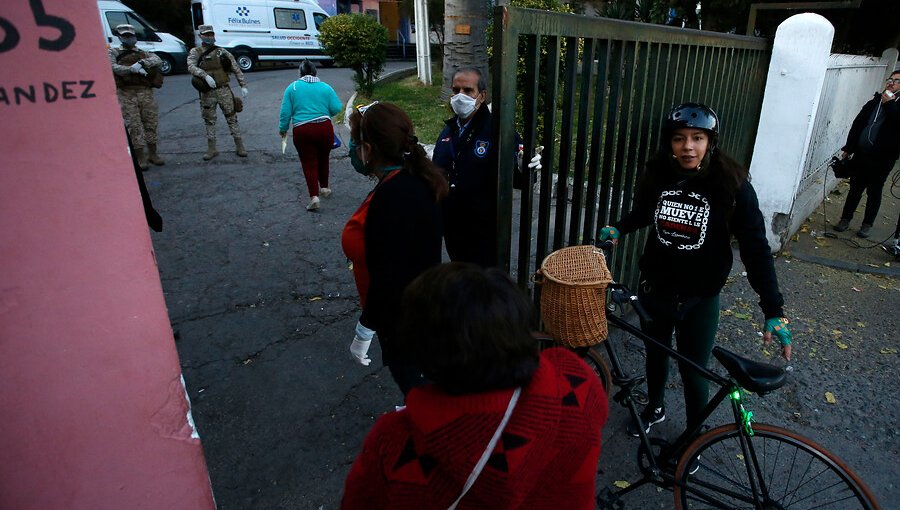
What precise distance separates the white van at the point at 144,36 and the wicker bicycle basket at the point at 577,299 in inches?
704

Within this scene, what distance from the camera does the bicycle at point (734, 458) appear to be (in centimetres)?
210

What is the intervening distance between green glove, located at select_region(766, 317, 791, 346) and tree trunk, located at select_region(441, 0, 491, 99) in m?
8.57

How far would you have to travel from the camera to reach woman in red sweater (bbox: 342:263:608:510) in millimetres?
1110

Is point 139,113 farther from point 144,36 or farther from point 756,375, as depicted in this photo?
point 144,36

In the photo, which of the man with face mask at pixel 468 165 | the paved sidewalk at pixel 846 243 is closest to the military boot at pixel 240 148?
the man with face mask at pixel 468 165

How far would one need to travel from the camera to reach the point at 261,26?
65.5 feet

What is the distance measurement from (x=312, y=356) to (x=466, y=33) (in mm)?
7985

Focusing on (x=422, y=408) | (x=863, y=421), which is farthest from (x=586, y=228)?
(x=422, y=408)

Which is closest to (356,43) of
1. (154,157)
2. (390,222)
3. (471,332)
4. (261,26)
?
(154,157)

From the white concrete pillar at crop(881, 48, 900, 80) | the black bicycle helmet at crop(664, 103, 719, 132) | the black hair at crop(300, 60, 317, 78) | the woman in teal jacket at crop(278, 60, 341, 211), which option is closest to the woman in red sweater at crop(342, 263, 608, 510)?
the black bicycle helmet at crop(664, 103, 719, 132)

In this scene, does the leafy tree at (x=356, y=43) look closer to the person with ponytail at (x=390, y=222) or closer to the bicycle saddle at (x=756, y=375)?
the person with ponytail at (x=390, y=222)

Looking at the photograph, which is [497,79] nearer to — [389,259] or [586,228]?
[389,259]

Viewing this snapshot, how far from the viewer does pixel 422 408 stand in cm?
115

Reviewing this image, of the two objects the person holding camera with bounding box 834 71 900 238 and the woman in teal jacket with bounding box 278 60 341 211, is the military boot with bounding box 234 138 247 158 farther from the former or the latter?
the person holding camera with bounding box 834 71 900 238
